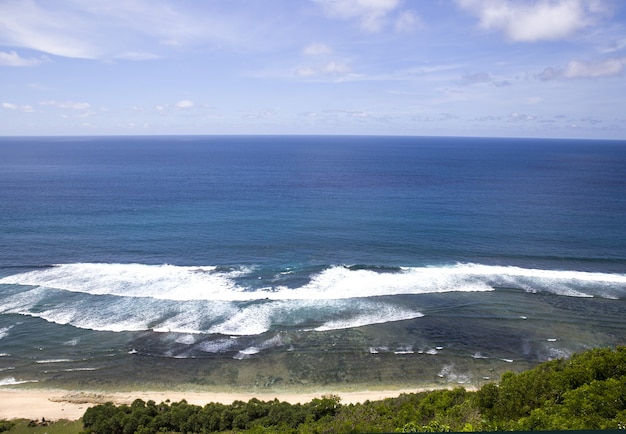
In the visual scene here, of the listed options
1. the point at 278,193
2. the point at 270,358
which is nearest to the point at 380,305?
the point at 270,358

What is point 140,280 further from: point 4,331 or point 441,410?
point 441,410

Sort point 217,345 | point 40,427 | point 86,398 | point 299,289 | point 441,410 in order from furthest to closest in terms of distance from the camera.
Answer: point 299,289 → point 217,345 → point 86,398 → point 40,427 → point 441,410

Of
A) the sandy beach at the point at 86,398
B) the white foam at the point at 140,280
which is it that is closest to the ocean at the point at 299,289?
the white foam at the point at 140,280

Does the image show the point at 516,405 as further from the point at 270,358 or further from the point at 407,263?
the point at 407,263

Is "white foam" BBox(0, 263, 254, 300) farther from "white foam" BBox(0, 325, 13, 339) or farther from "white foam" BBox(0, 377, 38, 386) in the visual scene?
"white foam" BBox(0, 377, 38, 386)

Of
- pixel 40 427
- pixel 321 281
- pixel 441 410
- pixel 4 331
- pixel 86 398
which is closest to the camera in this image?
pixel 441 410

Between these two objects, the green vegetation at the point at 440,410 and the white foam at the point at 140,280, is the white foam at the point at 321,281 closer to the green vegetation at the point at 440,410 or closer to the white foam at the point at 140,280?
the white foam at the point at 140,280

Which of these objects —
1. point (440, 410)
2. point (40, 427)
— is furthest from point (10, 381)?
point (440, 410)
